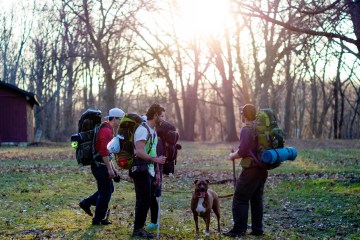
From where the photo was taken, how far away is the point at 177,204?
11906 millimetres

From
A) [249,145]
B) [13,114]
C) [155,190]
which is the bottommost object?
[155,190]

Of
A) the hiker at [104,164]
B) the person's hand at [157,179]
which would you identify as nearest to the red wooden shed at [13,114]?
the hiker at [104,164]

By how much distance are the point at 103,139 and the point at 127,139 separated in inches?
34.4

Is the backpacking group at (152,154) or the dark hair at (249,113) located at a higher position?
the dark hair at (249,113)

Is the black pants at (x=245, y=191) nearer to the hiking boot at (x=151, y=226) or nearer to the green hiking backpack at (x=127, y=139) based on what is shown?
the hiking boot at (x=151, y=226)

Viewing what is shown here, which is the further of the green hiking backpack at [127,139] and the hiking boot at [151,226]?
the hiking boot at [151,226]

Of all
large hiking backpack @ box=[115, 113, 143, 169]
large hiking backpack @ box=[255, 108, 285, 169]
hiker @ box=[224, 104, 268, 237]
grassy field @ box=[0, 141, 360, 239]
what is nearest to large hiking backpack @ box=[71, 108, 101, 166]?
large hiking backpack @ box=[115, 113, 143, 169]

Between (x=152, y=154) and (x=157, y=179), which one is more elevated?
(x=152, y=154)

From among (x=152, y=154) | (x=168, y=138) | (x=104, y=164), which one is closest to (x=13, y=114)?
(x=104, y=164)

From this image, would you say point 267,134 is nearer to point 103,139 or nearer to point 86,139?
point 103,139

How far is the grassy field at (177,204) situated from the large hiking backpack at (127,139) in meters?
1.24

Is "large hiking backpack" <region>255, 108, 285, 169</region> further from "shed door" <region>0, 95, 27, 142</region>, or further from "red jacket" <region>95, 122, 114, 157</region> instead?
"shed door" <region>0, 95, 27, 142</region>

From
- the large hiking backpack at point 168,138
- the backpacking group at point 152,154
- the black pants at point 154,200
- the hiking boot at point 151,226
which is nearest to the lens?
the backpacking group at point 152,154

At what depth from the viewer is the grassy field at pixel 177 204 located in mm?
8477
